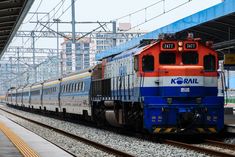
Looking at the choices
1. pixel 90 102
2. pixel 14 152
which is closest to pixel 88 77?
pixel 90 102

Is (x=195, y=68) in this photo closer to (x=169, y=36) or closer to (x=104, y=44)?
(x=169, y=36)

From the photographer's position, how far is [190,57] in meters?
17.3

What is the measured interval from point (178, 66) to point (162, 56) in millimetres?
665

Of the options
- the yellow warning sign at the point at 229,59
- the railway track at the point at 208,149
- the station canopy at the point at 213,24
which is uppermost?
the station canopy at the point at 213,24

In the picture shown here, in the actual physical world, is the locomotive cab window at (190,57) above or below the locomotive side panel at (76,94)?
above

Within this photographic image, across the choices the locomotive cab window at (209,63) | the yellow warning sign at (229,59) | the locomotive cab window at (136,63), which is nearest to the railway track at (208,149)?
the locomotive cab window at (209,63)

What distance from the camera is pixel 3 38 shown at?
2173cm

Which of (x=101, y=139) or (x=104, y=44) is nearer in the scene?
(x=101, y=139)

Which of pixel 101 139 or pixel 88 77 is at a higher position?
pixel 88 77

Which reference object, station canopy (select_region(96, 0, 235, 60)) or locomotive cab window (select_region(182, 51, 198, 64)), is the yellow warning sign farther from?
locomotive cab window (select_region(182, 51, 198, 64))

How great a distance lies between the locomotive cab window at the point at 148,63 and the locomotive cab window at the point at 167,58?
1.16 ft

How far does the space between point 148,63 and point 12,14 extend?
4743 mm

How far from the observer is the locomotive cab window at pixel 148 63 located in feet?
55.7

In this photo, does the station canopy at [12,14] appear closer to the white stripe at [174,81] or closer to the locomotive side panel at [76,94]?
the white stripe at [174,81]
